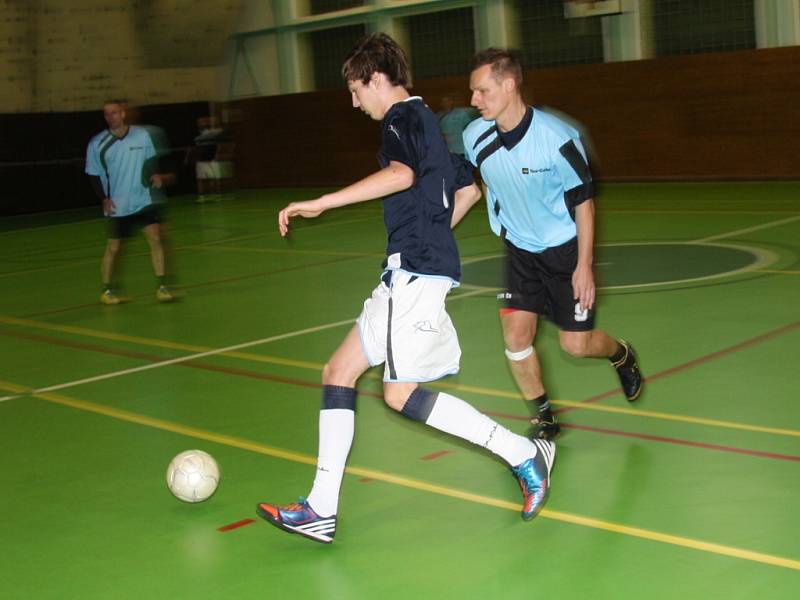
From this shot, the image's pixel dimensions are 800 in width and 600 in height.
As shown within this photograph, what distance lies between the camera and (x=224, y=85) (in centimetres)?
2847

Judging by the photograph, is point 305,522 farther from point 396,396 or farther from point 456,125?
point 456,125

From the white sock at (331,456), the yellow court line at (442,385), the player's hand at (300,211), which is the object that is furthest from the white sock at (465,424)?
the yellow court line at (442,385)

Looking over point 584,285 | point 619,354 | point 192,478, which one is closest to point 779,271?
point 619,354

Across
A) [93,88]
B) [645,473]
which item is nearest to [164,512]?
[645,473]

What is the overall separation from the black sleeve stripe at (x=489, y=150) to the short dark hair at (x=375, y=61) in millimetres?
1125

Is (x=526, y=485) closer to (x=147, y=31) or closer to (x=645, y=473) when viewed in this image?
(x=645, y=473)

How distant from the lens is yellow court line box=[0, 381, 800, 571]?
4059 millimetres

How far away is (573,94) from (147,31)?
36.8 ft

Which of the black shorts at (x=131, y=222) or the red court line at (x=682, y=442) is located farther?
the black shorts at (x=131, y=222)

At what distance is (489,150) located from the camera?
17.1 ft

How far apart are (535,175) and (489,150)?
252 millimetres

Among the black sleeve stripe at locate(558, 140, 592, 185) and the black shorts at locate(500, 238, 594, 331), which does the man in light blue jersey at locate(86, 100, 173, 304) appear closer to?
the black shorts at locate(500, 238, 594, 331)

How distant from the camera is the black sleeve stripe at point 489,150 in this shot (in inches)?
204

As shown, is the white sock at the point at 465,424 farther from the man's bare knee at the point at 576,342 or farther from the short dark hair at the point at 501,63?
the short dark hair at the point at 501,63
